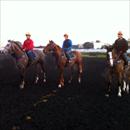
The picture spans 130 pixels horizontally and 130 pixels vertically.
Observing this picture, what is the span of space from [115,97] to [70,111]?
3485 mm

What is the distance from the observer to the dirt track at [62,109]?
12.3m

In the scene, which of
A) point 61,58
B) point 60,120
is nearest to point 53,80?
point 61,58

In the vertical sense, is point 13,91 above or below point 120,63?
below

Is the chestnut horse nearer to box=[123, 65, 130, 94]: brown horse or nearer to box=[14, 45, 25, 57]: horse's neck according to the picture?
box=[123, 65, 130, 94]: brown horse

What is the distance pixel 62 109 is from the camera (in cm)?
1433

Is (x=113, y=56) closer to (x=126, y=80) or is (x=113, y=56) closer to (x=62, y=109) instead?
(x=126, y=80)

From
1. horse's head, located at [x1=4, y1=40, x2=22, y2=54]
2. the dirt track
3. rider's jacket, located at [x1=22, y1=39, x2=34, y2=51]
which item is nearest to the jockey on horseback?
the dirt track

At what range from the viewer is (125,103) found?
51.5 ft

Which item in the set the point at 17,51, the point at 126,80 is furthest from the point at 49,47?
the point at 126,80

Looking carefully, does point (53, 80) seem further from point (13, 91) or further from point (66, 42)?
point (13, 91)

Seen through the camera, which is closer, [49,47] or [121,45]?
[121,45]

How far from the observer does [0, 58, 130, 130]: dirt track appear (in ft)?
40.2

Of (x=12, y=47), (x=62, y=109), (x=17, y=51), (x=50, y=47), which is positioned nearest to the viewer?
(x=62, y=109)

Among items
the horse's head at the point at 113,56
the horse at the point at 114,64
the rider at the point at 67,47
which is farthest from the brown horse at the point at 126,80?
the rider at the point at 67,47
